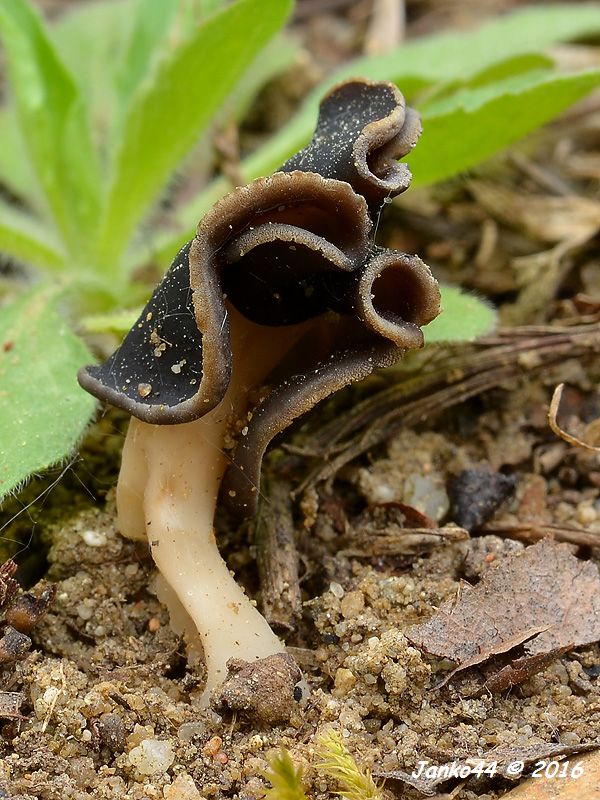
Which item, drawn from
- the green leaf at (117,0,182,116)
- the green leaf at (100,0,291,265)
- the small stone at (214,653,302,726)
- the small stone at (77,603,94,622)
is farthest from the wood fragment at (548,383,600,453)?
the green leaf at (117,0,182,116)

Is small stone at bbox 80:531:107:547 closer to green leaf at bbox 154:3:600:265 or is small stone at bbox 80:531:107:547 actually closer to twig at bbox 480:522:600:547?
twig at bbox 480:522:600:547

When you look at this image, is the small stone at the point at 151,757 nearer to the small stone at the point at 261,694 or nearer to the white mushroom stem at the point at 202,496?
the small stone at the point at 261,694

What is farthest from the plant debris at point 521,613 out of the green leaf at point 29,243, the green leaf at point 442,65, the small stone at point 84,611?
the green leaf at point 29,243

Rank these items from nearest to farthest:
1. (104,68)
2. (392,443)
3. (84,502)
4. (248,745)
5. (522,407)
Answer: (248,745), (84,502), (392,443), (522,407), (104,68)

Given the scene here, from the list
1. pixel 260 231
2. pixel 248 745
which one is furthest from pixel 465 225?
pixel 248 745

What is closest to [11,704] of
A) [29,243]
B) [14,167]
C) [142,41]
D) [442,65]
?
[29,243]

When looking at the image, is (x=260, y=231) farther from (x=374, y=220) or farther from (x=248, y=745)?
(x=248, y=745)

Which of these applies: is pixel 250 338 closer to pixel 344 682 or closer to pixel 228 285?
pixel 228 285
